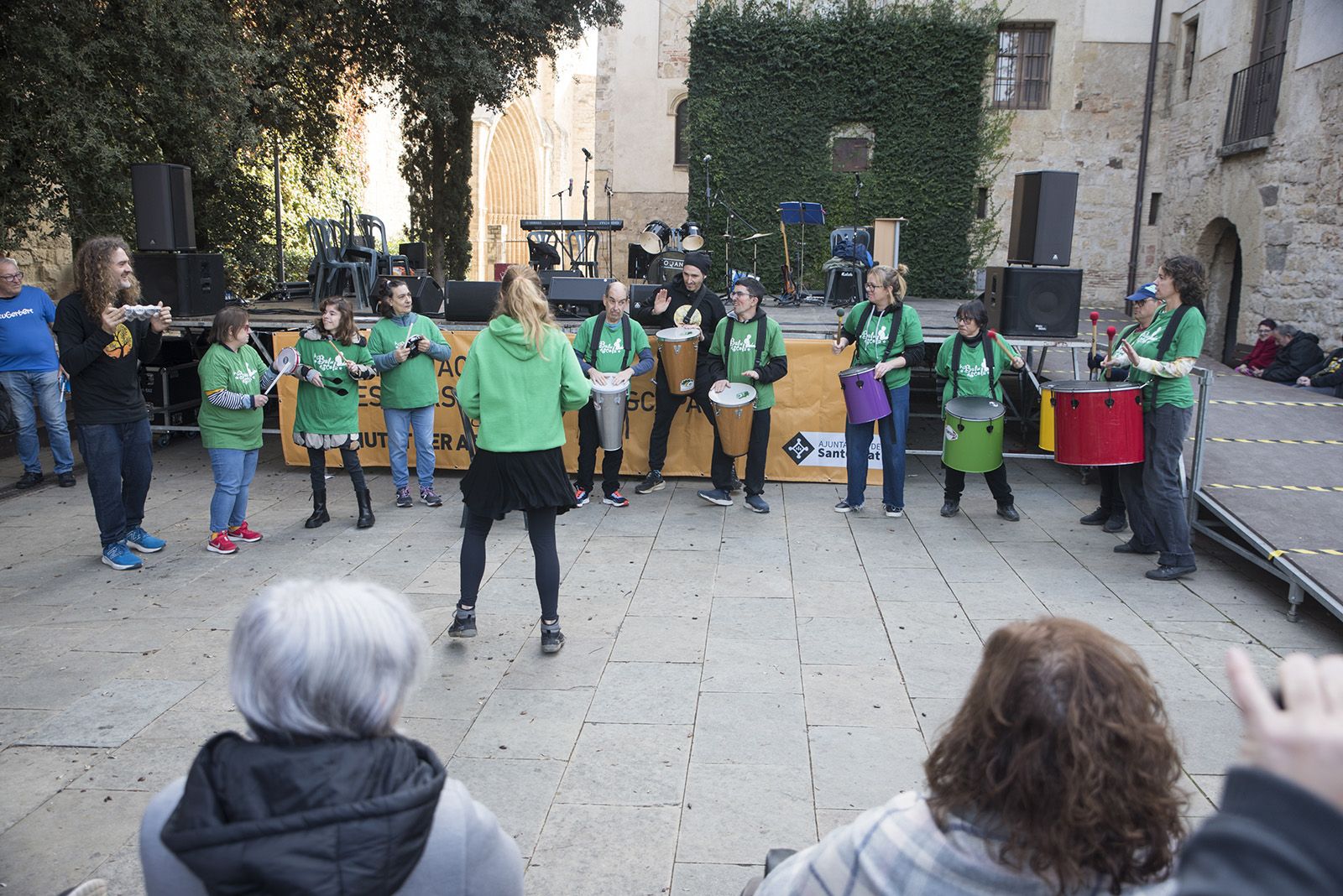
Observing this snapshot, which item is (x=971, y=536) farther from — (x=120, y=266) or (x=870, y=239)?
(x=870, y=239)

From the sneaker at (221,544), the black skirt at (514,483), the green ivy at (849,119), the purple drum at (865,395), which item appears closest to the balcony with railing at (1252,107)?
the green ivy at (849,119)

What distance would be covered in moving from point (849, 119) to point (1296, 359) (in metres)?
10.0

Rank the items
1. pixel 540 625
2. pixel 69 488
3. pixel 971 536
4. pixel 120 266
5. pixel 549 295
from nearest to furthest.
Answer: pixel 540 625 < pixel 120 266 < pixel 971 536 < pixel 69 488 < pixel 549 295

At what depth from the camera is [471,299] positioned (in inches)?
387

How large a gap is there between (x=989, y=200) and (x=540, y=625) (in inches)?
647

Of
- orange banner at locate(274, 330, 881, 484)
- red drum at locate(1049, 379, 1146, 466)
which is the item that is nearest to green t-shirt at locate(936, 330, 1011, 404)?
red drum at locate(1049, 379, 1146, 466)

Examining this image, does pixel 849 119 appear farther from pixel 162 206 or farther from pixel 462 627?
pixel 462 627

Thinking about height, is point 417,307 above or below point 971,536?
above

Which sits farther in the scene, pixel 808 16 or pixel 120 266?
pixel 808 16

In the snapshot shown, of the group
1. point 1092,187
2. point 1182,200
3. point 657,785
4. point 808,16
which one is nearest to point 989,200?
point 1092,187

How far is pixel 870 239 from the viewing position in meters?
15.8

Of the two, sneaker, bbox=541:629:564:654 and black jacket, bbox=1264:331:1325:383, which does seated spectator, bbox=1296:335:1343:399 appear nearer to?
black jacket, bbox=1264:331:1325:383

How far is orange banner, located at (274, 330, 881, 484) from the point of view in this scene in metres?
8.90

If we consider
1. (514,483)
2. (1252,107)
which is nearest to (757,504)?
(514,483)
